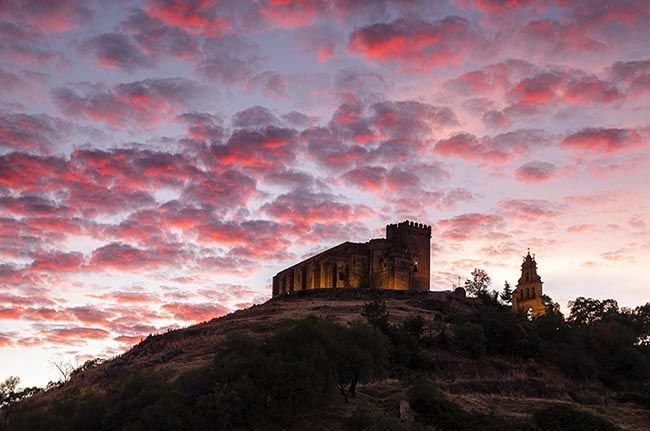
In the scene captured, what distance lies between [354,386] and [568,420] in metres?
12.4

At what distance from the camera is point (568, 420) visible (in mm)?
42406

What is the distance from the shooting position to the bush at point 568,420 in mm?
41656

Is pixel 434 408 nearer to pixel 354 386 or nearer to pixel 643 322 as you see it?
pixel 354 386

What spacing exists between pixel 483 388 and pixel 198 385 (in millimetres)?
20398

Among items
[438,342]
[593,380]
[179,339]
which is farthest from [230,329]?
[593,380]

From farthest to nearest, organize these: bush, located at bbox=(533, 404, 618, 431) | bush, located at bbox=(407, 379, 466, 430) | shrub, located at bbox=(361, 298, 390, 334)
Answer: shrub, located at bbox=(361, 298, 390, 334) < bush, located at bbox=(407, 379, 466, 430) < bush, located at bbox=(533, 404, 618, 431)

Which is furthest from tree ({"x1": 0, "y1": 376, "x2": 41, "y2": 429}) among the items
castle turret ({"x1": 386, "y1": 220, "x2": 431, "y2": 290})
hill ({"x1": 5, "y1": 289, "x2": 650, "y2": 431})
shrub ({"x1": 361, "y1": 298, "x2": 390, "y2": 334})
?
castle turret ({"x1": 386, "y1": 220, "x2": 431, "y2": 290})

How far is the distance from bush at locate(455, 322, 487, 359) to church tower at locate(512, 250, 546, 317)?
40.9m

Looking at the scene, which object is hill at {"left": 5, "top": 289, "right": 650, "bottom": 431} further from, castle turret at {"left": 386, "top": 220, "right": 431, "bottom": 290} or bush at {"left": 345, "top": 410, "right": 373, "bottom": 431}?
castle turret at {"left": 386, "top": 220, "right": 431, "bottom": 290}

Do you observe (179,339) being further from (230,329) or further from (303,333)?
(303,333)

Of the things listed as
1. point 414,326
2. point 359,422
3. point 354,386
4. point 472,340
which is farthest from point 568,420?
point 414,326

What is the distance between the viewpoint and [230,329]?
237 feet

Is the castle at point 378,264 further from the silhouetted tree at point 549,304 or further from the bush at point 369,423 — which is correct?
the bush at point 369,423

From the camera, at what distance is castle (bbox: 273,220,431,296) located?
328 feet
